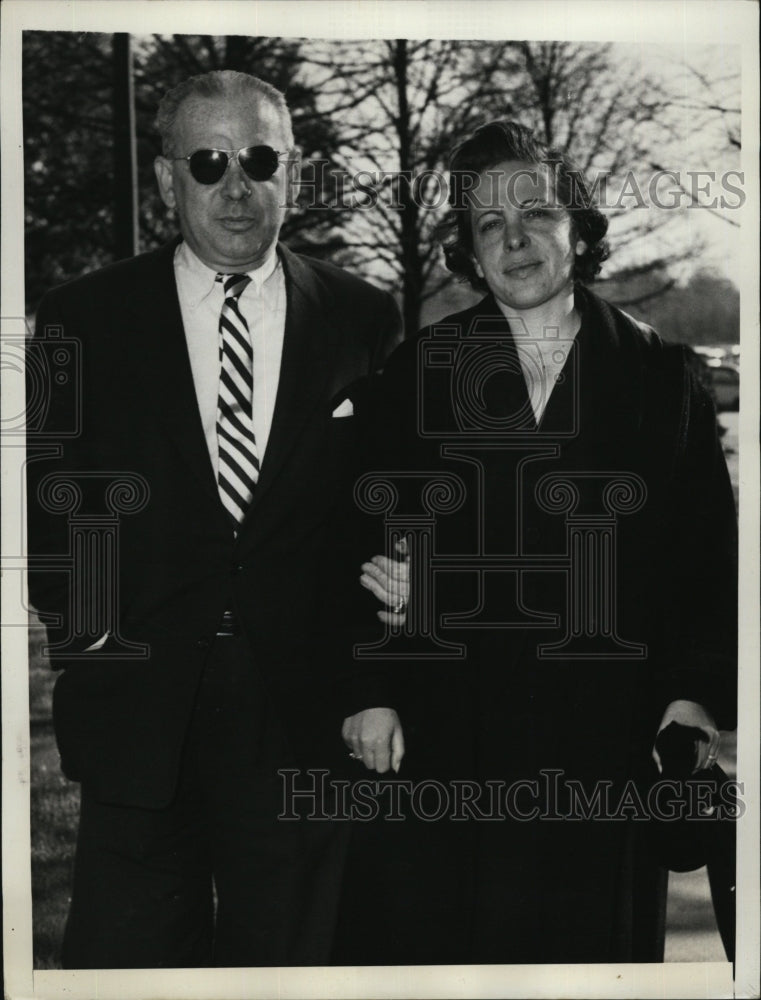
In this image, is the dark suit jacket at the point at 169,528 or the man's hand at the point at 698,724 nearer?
the dark suit jacket at the point at 169,528

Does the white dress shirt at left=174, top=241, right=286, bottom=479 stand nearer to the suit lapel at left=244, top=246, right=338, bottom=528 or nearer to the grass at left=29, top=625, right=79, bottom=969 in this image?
the suit lapel at left=244, top=246, right=338, bottom=528

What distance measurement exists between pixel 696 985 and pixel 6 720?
7.52 feet

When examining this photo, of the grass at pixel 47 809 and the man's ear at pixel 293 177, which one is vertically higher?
the man's ear at pixel 293 177

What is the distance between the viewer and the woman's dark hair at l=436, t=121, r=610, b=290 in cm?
403

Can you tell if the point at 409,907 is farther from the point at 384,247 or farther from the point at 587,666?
the point at 384,247

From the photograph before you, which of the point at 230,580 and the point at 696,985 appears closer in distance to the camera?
the point at 230,580

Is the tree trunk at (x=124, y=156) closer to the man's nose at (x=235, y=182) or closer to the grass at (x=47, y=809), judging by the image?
the man's nose at (x=235, y=182)

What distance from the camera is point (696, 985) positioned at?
4.23 metres

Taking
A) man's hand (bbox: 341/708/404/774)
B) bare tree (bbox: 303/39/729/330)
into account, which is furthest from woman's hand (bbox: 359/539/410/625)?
bare tree (bbox: 303/39/729/330)

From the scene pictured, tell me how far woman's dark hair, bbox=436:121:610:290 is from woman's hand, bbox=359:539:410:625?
0.87 m

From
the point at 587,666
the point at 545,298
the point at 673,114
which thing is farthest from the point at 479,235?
the point at 587,666

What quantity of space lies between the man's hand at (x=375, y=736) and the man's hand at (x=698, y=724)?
31.6 inches

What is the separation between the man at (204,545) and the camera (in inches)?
157
